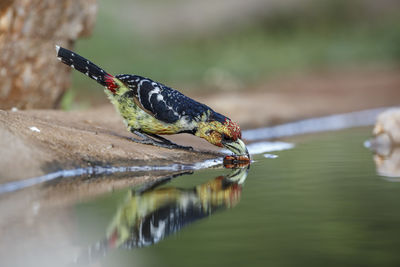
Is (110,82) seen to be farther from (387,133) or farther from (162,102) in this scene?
(387,133)

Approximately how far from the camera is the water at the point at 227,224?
313 centimetres

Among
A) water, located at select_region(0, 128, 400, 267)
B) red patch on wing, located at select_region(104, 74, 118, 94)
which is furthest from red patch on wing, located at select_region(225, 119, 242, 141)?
red patch on wing, located at select_region(104, 74, 118, 94)

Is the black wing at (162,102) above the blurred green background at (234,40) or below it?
below

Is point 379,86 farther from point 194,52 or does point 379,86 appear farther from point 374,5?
point 374,5

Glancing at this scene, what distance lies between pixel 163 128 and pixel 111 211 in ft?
6.73

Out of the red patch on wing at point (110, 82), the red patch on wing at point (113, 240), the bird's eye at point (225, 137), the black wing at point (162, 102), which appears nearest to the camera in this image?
the red patch on wing at point (113, 240)

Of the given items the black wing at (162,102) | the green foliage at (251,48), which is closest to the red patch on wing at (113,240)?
the black wing at (162,102)

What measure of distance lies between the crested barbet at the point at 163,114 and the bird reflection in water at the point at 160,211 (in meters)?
0.77

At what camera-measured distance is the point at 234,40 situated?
70.0ft

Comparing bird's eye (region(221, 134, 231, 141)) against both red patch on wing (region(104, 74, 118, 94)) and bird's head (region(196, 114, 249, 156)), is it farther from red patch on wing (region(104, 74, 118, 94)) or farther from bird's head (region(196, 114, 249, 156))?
red patch on wing (region(104, 74, 118, 94))

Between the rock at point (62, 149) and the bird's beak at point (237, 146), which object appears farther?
the bird's beak at point (237, 146)

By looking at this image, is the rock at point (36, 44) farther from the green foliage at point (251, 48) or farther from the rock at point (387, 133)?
the green foliage at point (251, 48)

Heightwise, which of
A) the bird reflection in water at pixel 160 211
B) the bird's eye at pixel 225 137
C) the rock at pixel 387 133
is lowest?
the bird reflection in water at pixel 160 211

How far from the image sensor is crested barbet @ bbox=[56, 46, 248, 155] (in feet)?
20.0
